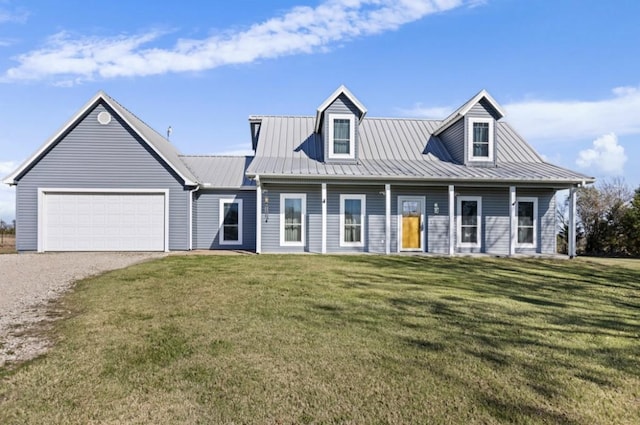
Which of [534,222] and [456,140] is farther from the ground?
[456,140]

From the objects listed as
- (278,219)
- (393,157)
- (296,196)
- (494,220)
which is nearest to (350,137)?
(393,157)

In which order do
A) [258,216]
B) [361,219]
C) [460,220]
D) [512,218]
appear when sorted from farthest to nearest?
[460,220] < [361,219] < [512,218] < [258,216]

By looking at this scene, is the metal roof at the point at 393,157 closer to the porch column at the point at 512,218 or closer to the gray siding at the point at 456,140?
the gray siding at the point at 456,140

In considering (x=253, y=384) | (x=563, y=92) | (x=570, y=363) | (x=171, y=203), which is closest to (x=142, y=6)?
(x=171, y=203)

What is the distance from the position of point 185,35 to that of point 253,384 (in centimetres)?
1281

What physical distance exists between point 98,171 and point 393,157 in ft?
40.7

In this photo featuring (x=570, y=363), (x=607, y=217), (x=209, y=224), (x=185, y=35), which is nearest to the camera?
(x=570, y=363)

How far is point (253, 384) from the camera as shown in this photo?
128 inches

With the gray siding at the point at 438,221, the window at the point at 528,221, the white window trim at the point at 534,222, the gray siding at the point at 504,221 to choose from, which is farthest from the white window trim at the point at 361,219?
the window at the point at 528,221

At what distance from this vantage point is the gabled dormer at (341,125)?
50.2ft

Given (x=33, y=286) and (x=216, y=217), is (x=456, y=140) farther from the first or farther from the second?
(x=33, y=286)

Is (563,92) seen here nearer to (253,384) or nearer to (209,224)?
(209,224)

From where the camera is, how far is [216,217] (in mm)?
15938

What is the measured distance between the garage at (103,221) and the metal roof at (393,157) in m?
4.75
